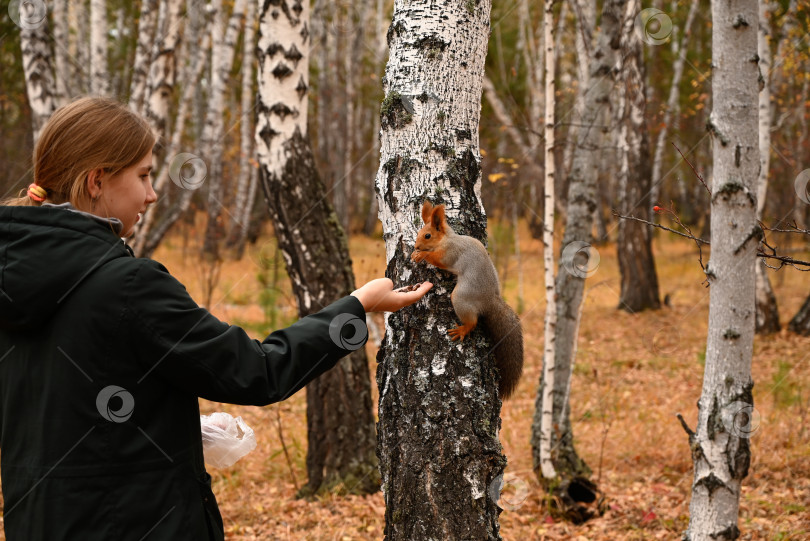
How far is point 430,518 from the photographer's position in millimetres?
2287

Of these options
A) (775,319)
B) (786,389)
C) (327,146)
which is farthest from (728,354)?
(327,146)

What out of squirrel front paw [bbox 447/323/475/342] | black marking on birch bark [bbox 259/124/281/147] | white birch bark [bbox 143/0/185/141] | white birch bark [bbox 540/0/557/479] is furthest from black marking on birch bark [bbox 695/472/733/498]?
white birch bark [bbox 143/0/185/141]

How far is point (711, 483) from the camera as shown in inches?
133

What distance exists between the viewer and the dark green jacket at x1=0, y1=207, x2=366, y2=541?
5.25ft

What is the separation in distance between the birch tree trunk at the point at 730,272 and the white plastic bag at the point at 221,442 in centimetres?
236

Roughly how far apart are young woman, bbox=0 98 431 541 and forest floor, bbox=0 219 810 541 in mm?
2990

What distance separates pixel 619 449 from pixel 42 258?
567 cm

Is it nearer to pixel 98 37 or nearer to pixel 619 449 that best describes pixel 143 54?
pixel 98 37

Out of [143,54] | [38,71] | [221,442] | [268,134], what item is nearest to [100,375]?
[221,442]

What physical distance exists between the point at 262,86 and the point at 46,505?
393cm

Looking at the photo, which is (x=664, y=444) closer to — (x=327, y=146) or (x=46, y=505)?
(x=46, y=505)

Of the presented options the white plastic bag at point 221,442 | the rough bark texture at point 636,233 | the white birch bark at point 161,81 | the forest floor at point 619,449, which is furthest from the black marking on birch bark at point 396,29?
the rough bark texture at point 636,233

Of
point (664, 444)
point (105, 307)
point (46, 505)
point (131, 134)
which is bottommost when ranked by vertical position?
point (664, 444)

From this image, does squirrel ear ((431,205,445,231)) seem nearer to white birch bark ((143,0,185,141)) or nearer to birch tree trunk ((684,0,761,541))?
birch tree trunk ((684,0,761,541))
